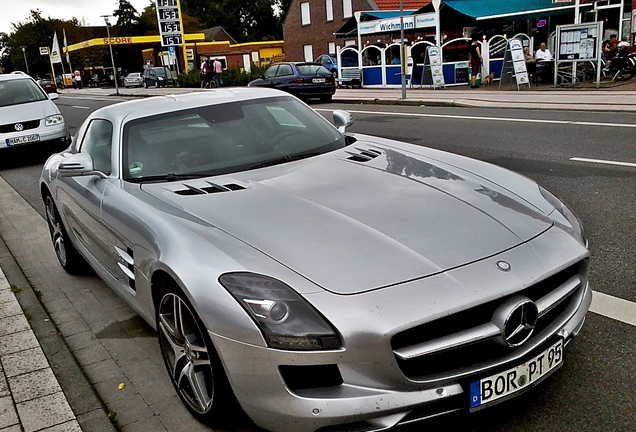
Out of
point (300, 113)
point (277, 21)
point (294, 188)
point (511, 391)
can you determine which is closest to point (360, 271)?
point (511, 391)

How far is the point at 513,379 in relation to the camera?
7.97 ft

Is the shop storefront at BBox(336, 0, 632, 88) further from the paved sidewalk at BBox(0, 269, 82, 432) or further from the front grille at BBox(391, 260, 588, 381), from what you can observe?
the front grille at BBox(391, 260, 588, 381)

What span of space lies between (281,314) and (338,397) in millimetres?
361

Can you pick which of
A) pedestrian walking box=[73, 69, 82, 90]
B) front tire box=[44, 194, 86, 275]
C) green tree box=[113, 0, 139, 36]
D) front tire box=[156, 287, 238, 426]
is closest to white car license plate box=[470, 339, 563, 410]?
front tire box=[156, 287, 238, 426]

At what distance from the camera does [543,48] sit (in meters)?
21.0

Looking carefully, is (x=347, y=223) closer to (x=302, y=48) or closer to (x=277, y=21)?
(x=302, y=48)

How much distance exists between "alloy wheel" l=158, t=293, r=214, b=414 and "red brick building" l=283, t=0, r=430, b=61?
43.1 metres

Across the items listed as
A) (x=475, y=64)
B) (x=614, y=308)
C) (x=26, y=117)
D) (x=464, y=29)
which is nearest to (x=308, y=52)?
(x=464, y=29)

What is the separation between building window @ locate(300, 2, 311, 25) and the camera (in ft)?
163

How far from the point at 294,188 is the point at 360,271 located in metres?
1.01

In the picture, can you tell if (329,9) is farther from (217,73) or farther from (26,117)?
(26,117)

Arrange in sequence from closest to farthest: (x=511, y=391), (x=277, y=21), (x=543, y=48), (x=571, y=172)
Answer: (x=511, y=391)
(x=571, y=172)
(x=543, y=48)
(x=277, y=21)

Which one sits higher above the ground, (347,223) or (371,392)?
(347,223)

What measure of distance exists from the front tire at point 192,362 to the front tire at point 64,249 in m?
2.40
